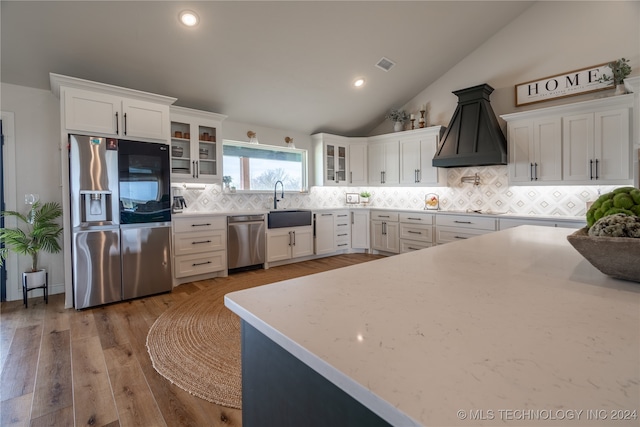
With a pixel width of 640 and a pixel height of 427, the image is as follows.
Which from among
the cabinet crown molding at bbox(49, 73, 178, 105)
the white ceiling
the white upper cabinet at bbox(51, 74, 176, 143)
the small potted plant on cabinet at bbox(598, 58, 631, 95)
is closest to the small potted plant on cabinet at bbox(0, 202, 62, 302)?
the white upper cabinet at bbox(51, 74, 176, 143)

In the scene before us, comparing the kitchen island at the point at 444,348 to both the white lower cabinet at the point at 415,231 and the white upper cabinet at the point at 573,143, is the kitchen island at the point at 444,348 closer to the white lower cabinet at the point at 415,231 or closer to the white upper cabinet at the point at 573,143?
the white upper cabinet at the point at 573,143

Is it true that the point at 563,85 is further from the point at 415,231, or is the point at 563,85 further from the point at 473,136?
the point at 415,231

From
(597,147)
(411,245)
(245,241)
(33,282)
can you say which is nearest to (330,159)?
(411,245)

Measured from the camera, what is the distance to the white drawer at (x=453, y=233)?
4106mm

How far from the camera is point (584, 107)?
338 cm

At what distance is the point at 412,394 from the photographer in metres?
0.37

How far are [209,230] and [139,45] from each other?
2.18 m

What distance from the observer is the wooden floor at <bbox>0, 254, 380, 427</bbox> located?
1537 mm

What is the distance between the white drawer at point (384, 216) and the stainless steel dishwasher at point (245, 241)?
2.13m

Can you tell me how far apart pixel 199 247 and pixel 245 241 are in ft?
2.14

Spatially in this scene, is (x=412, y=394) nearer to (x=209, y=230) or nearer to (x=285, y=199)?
(x=209, y=230)

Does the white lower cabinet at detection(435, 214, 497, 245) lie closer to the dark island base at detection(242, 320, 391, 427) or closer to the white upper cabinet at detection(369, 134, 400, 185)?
the white upper cabinet at detection(369, 134, 400, 185)

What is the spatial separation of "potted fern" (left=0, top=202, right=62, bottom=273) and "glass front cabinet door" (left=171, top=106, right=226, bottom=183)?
130 centimetres

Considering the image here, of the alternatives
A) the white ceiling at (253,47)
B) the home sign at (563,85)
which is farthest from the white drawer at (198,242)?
the home sign at (563,85)
